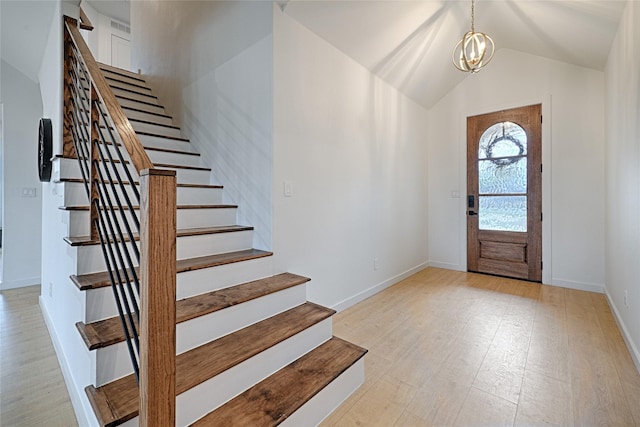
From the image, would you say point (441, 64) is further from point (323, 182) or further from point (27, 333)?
point (27, 333)

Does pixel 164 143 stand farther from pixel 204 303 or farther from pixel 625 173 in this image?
pixel 625 173

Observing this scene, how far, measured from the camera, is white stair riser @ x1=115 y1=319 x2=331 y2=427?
1.22 meters

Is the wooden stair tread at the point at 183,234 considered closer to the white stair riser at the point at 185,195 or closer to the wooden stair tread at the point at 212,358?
the white stair riser at the point at 185,195

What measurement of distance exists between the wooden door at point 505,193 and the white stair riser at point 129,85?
4.67 m

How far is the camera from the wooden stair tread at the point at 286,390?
1264 millimetres

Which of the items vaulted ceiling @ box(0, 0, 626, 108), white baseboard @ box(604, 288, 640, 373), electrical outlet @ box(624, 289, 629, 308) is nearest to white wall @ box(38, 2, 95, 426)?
vaulted ceiling @ box(0, 0, 626, 108)

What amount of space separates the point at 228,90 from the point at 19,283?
386 centimetres

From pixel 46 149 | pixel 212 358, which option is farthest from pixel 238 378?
pixel 46 149

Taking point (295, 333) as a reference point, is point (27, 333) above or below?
below

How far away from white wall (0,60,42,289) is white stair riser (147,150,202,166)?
8.07 ft

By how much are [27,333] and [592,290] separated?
226 inches

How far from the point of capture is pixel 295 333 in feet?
5.51

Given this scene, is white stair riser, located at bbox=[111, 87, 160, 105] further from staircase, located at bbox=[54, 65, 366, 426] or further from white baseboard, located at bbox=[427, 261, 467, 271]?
white baseboard, located at bbox=[427, 261, 467, 271]

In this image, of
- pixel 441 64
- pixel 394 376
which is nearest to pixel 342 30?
pixel 441 64
